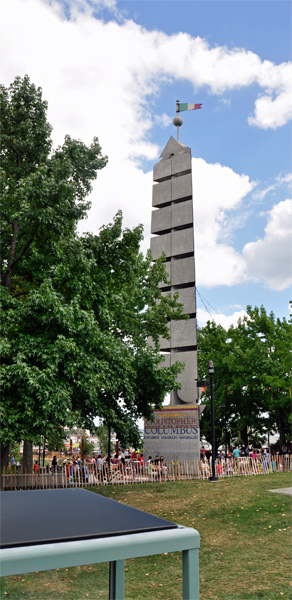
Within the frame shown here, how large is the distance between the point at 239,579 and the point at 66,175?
13.2m

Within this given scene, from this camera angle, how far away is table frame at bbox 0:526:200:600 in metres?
2.27

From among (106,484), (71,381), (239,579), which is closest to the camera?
(239,579)

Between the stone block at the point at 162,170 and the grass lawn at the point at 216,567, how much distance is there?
944 inches

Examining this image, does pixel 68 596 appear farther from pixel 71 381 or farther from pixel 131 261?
pixel 131 261

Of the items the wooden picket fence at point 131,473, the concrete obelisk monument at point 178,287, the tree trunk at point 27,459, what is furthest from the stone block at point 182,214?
the tree trunk at point 27,459

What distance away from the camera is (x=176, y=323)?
2902 cm

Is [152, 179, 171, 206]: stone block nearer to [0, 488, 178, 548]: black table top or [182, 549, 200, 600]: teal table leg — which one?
[0, 488, 178, 548]: black table top

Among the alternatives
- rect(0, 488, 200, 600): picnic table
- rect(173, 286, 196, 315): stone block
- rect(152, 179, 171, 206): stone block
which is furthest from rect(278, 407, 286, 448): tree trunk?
rect(0, 488, 200, 600): picnic table

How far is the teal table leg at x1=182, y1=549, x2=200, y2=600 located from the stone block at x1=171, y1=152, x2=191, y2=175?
30.3 m

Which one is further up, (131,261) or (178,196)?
Result: (178,196)

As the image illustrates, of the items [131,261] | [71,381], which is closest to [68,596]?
[71,381]

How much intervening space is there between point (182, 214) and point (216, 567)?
24693 mm

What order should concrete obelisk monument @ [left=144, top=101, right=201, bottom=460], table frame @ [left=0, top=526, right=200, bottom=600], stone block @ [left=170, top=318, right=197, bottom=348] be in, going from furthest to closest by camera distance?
stone block @ [left=170, top=318, right=197, bottom=348], concrete obelisk monument @ [left=144, top=101, right=201, bottom=460], table frame @ [left=0, top=526, right=200, bottom=600]

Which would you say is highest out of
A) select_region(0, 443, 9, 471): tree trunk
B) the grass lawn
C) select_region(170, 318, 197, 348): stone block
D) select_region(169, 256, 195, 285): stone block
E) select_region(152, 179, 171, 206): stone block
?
select_region(152, 179, 171, 206): stone block
